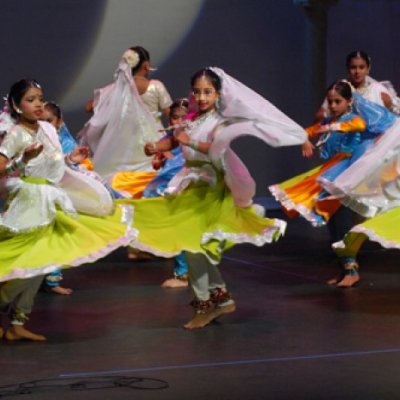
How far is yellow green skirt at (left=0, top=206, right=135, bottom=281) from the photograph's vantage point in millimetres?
5094

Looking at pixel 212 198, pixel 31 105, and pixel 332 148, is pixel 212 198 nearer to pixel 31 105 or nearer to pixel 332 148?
pixel 31 105

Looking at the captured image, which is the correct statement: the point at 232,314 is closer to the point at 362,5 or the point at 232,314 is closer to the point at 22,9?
the point at 22,9

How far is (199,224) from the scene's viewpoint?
557 centimetres

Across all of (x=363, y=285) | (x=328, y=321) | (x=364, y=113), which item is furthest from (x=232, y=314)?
(x=364, y=113)

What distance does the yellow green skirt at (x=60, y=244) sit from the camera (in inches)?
201

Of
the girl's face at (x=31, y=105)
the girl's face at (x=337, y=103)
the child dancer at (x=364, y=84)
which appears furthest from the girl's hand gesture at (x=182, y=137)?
the child dancer at (x=364, y=84)

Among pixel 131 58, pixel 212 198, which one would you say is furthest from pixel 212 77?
pixel 131 58

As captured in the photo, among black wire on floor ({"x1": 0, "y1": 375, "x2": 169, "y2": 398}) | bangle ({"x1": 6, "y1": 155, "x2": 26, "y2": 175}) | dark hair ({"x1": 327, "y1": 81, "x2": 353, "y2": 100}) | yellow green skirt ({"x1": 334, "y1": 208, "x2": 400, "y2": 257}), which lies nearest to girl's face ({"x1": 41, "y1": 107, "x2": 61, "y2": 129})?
dark hair ({"x1": 327, "y1": 81, "x2": 353, "y2": 100})

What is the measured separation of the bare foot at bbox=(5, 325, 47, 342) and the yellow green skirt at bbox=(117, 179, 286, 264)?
59 centimetres

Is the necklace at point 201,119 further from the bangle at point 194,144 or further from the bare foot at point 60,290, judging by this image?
the bare foot at point 60,290

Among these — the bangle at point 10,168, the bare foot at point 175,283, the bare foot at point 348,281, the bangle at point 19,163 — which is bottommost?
the bare foot at point 175,283

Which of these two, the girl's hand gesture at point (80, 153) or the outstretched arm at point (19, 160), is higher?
the outstretched arm at point (19, 160)

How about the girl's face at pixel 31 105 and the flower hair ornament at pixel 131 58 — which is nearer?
the girl's face at pixel 31 105

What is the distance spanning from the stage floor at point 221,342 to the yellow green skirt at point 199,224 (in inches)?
14.8
